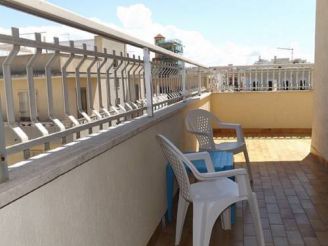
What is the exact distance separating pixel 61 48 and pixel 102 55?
1.58 feet

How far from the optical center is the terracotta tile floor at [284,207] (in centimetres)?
253

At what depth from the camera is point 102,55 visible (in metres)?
1.95

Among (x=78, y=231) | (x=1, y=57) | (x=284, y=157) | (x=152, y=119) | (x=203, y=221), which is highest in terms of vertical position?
(x=1, y=57)

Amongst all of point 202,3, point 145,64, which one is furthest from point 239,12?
point 145,64

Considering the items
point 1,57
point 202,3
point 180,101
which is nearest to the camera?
point 1,57

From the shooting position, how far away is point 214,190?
222cm

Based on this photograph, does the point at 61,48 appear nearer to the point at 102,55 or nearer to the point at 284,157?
the point at 102,55

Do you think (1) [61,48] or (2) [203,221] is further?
(2) [203,221]

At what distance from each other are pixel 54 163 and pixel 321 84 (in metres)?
4.12

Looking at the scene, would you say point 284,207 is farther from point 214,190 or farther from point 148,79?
point 148,79

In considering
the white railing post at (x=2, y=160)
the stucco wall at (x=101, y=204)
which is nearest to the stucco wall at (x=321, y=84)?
the stucco wall at (x=101, y=204)

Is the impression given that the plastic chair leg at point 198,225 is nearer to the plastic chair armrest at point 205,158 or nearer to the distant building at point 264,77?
the plastic chair armrest at point 205,158

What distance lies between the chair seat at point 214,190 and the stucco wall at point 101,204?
345 mm

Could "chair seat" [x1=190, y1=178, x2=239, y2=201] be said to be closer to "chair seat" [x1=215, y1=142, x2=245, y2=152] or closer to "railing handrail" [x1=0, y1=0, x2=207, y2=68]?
"railing handrail" [x1=0, y1=0, x2=207, y2=68]
